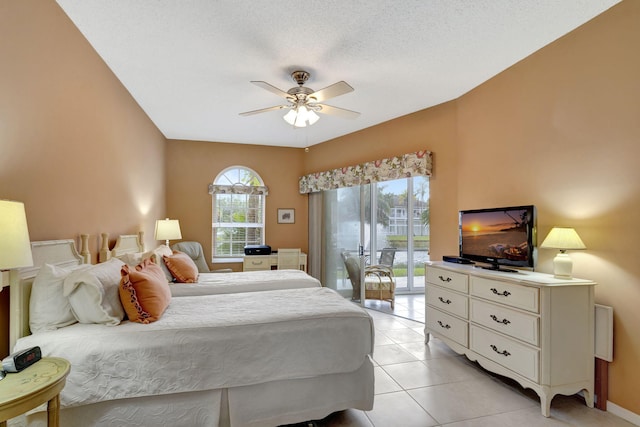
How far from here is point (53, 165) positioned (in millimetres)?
2053

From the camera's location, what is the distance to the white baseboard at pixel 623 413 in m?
2.05

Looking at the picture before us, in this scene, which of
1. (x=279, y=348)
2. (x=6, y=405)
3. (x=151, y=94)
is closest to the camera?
(x=6, y=405)

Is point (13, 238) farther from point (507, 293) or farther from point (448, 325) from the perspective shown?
point (448, 325)

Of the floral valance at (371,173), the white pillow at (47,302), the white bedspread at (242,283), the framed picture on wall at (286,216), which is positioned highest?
the floral valance at (371,173)

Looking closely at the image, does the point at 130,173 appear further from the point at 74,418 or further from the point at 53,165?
the point at 74,418

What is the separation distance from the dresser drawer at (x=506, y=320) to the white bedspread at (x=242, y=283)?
155 centimetres

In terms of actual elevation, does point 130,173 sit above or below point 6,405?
above

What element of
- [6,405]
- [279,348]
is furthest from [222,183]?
[6,405]

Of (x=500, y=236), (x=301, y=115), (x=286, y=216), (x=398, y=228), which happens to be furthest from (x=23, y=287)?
(x=398, y=228)

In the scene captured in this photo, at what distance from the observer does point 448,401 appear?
7.63 feet

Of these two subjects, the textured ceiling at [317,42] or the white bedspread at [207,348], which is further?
the textured ceiling at [317,42]

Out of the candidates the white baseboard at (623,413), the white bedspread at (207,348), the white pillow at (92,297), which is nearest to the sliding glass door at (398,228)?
the white bedspread at (207,348)

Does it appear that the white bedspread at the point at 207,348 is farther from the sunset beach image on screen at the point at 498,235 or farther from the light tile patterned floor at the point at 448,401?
the sunset beach image on screen at the point at 498,235

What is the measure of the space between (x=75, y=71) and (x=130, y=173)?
1412mm
